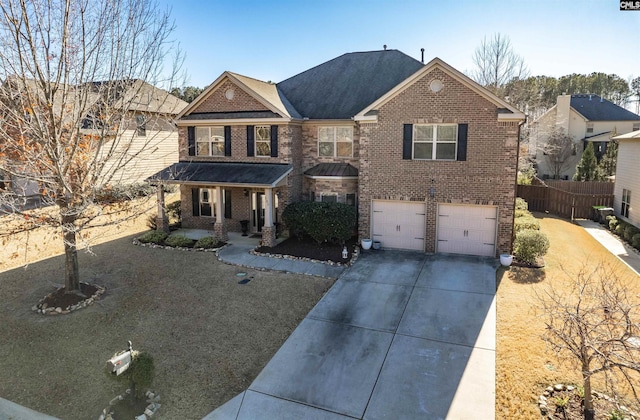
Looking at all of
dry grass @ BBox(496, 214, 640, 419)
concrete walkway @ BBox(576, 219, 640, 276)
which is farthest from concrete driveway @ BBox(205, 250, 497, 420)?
concrete walkway @ BBox(576, 219, 640, 276)

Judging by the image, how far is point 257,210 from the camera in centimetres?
1898

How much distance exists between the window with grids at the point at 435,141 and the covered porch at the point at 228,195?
556 centimetres

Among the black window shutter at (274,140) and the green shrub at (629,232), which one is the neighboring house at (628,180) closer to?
the green shrub at (629,232)

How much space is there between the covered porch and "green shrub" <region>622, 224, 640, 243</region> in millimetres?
14861

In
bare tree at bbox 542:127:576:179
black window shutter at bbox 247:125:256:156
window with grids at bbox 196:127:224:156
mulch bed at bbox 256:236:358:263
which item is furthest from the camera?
bare tree at bbox 542:127:576:179

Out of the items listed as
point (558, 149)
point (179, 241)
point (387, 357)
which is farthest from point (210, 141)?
point (558, 149)

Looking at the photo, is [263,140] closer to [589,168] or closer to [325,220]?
[325,220]

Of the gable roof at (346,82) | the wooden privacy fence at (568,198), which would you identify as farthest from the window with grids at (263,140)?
the wooden privacy fence at (568,198)

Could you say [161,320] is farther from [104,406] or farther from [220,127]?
[220,127]

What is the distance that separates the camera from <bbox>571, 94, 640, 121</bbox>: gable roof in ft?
128

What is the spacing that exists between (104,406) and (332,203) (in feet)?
36.7

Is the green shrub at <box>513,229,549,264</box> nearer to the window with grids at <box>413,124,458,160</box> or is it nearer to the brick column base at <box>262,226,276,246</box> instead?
the window with grids at <box>413,124,458,160</box>

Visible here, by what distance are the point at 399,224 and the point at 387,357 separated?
26.8 feet

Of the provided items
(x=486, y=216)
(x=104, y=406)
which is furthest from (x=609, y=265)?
(x=104, y=406)
